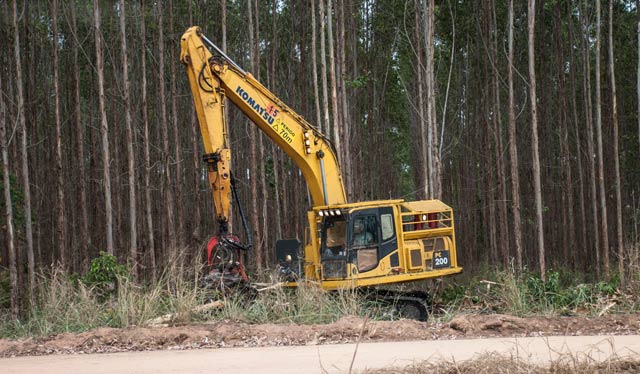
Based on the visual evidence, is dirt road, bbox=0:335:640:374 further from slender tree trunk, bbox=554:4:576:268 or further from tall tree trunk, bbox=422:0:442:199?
slender tree trunk, bbox=554:4:576:268

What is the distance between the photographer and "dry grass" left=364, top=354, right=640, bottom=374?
8.02 m

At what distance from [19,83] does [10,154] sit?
873 cm

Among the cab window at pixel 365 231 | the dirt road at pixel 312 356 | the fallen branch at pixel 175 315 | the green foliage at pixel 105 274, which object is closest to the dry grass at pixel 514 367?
the dirt road at pixel 312 356

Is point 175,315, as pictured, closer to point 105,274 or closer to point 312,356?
point 312,356

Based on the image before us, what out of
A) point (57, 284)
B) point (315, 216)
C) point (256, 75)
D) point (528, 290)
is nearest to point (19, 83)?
point (256, 75)

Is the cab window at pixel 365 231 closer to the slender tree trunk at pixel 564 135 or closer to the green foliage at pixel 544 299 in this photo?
the green foliage at pixel 544 299

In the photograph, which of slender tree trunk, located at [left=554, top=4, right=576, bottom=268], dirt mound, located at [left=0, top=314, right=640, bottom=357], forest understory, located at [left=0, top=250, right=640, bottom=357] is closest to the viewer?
dirt mound, located at [left=0, top=314, right=640, bottom=357]

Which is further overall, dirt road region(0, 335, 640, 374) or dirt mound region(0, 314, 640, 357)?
dirt mound region(0, 314, 640, 357)

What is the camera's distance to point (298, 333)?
450 inches

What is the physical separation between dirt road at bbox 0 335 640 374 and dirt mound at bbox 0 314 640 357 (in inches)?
17.6

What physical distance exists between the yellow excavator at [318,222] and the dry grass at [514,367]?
5.79 m

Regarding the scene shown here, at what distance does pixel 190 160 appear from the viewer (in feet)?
113

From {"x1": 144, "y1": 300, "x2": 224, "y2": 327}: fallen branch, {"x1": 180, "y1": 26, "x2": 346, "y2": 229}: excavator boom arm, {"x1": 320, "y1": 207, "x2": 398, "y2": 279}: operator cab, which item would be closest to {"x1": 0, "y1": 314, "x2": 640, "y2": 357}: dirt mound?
{"x1": 144, "y1": 300, "x2": 224, "y2": 327}: fallen branch

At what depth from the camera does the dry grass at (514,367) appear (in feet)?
26.3
